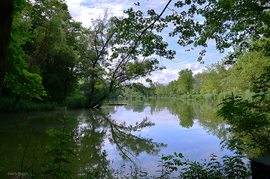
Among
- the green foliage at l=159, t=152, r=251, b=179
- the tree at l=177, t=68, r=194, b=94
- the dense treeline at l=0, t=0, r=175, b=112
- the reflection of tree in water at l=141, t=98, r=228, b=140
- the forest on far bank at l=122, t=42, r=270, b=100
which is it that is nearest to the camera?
the green foliage at l=159, t=152, r=251, b=179

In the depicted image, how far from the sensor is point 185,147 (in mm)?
5211

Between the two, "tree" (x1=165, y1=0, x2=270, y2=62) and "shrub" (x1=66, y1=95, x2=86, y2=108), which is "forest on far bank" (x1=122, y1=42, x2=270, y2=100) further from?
"shrub" (x1=66, y1=95, x2=86, y2=108)

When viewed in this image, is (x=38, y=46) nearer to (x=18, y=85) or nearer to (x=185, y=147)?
(x=18, y=85)

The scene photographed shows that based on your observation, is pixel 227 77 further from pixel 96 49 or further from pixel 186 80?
pixel 186 80

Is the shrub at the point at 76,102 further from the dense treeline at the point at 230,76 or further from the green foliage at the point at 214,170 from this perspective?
the green foliage at the point at 214,170

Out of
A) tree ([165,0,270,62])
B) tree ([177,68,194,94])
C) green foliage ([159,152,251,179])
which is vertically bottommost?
green foliage ([159,152,251,179])

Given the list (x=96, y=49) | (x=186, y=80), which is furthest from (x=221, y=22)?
(x=186, y=80)

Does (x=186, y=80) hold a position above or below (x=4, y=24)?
above

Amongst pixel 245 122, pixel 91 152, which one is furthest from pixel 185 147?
pixel 91 152

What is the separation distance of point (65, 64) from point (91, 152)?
1636cm

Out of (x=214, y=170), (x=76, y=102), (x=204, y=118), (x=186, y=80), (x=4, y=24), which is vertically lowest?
(x=204, y=118)

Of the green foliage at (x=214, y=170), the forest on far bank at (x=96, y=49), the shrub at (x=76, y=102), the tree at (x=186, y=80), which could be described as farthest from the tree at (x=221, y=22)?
the tree at (x=186, y=80)

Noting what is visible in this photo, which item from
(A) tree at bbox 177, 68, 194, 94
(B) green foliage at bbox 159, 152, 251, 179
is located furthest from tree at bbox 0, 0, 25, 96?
(A) tree at bbox 177, 68, 194, 94

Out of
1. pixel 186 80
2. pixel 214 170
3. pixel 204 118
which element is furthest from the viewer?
pixel 186 80
